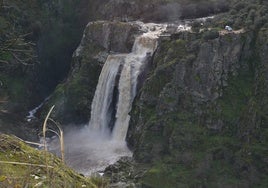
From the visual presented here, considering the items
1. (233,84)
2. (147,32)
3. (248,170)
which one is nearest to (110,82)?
(147,32)

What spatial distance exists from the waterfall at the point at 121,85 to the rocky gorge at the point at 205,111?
1370mm

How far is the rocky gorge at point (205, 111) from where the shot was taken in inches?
1080

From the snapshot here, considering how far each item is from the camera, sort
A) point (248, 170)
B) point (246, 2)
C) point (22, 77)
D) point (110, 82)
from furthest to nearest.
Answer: point (22, 77) → point (110, 82) → point (246, 2) → point (248, 170)

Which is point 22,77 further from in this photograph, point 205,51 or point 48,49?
point 205,51

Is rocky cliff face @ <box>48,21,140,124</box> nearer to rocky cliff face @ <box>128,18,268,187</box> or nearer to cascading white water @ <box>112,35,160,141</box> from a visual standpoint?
cascading white water @ <box>112,35,160,141</box>

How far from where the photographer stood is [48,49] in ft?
154

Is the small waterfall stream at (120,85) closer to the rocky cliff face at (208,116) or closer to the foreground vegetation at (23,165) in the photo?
the rocky cliff face at (208,116)

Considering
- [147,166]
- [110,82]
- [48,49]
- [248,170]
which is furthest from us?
[48,49]

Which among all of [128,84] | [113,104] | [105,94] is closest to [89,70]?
[105,94]

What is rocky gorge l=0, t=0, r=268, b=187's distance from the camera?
2744cm

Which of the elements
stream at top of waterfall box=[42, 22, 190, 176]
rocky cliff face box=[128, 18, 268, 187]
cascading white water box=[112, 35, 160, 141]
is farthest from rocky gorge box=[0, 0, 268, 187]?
stream at top of waterfall box=[42, 22, 190, 176]

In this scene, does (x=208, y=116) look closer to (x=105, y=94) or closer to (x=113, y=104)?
(x=113, y=104)

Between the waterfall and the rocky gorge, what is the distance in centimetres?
137

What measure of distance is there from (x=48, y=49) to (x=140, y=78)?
47.3 feet
